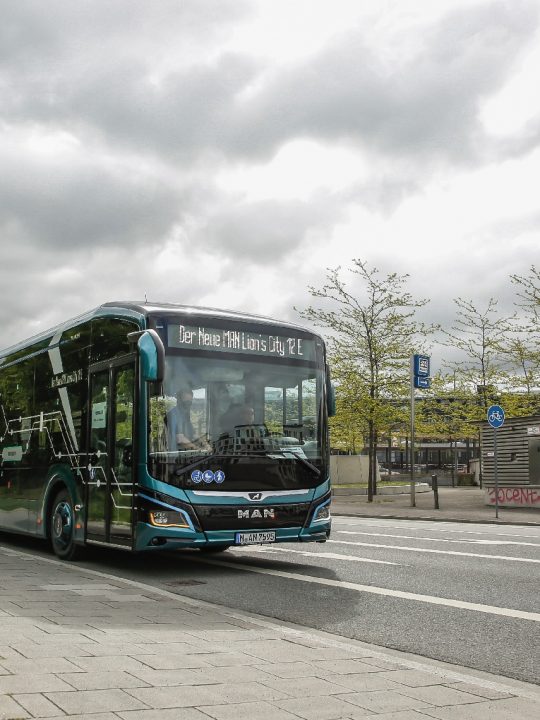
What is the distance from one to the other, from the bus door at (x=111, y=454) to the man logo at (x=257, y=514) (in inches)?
50.8

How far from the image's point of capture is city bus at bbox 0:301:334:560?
10172mm

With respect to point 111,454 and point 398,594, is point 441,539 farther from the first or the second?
point 111,454

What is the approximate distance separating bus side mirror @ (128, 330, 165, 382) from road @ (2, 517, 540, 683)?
2.37 m

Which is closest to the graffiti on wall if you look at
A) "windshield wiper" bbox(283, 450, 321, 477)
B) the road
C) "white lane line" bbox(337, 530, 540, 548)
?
"white lane line" bbox(337, 530, 540, 548)

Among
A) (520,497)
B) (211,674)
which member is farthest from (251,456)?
(520,497)

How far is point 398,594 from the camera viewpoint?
914 cm

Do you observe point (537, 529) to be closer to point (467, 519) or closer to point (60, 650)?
point (467, 519)

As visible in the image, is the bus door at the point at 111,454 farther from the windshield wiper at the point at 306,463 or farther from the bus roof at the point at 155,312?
the windshield wiper at the point at 306,463

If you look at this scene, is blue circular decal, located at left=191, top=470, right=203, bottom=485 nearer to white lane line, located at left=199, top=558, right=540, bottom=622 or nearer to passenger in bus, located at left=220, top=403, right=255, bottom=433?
passenger in bus, located at left=220, top=403, right=255, bottom=433

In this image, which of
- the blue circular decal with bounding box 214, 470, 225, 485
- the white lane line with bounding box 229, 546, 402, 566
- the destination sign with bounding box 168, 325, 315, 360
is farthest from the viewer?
the white lane line with bounding box 229, 546, 402, 566

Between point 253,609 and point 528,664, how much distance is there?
2956mm

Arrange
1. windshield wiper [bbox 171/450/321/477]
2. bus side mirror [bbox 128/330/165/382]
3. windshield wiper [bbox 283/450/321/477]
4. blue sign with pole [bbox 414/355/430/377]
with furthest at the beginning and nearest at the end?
blue sign with pole [bbox 414/355/430/377], windshield wiper [bbox 283/450/321/477], windshield wiper [bbox 171/450/321/477], bus side mirror [bbox 128/330/165/382]

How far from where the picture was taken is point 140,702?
14.7 feet

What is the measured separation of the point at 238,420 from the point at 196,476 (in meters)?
0.88
